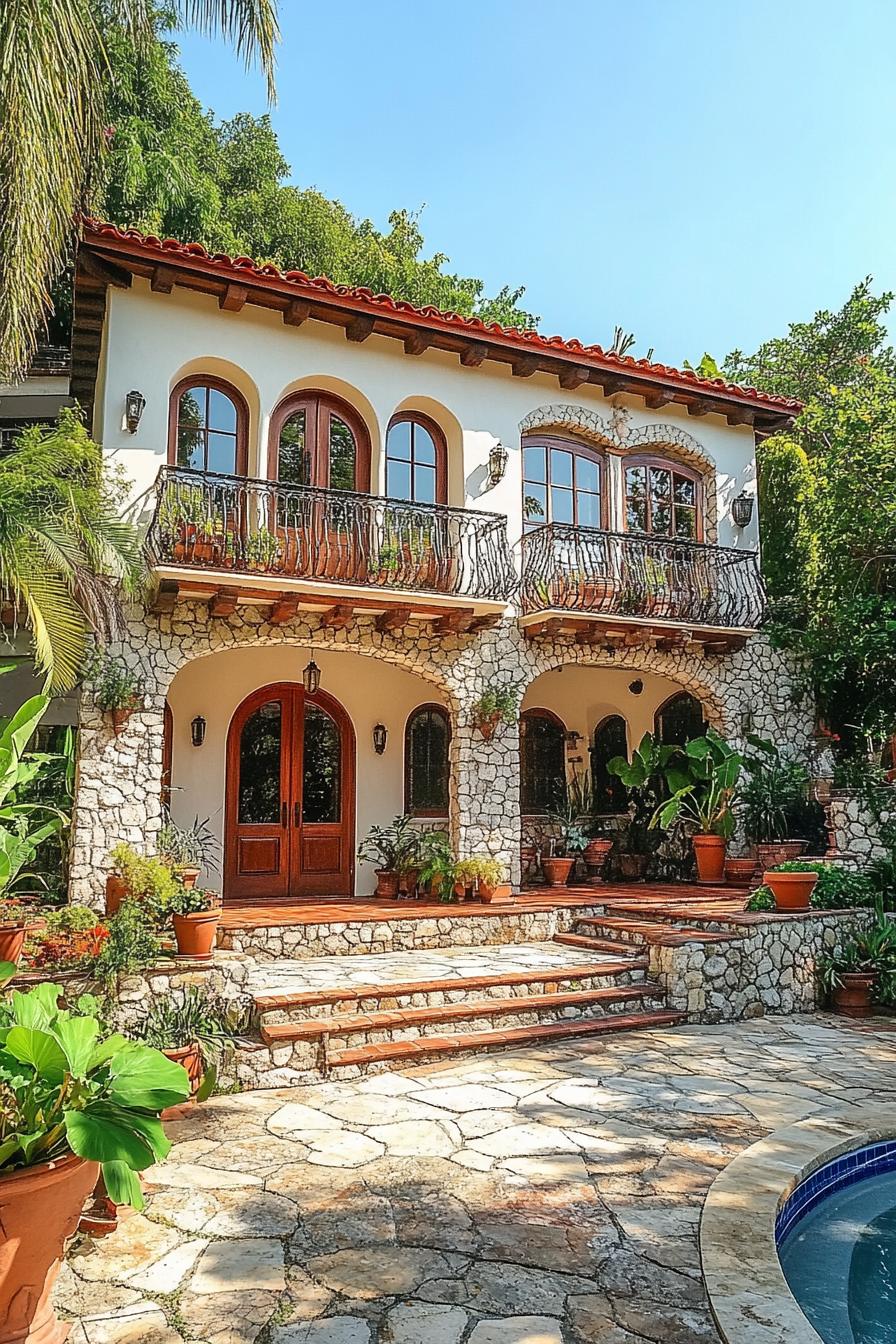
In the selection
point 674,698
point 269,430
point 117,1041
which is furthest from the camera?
point 674,698

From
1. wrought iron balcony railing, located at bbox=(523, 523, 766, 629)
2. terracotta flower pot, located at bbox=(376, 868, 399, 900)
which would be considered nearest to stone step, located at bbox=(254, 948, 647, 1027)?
terracotta flower pot, located at bbox=(376, 868, 399, 900)

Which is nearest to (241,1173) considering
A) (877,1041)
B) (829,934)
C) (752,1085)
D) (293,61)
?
(752,1085)

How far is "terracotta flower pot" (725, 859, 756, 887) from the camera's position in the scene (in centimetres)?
1337

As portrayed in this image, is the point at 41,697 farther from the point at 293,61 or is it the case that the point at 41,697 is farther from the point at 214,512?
the point at 293,61

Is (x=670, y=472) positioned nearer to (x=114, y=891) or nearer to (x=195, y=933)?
(x=114, y=891)

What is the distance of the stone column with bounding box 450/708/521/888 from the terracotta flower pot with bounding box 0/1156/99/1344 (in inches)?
355

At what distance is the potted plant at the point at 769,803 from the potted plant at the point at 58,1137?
11387 millimetres

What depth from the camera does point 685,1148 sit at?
552 centimetres

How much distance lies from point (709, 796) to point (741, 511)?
4.35 m

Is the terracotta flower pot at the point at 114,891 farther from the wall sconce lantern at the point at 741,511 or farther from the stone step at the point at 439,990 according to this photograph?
the wall sconce lantern at the point at 741,511

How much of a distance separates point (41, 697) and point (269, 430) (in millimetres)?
7009

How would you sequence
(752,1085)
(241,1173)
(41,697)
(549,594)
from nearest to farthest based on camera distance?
(241,1173) → (41,697) → (752,1085) → (549,594)

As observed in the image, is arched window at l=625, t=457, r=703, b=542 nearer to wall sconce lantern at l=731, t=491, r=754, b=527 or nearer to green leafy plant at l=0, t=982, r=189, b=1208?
wall sconce lantern at l=731, t=491, r=754, b=527

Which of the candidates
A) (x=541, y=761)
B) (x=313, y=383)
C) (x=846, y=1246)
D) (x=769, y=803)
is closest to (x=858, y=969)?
(x=769, y=803)
